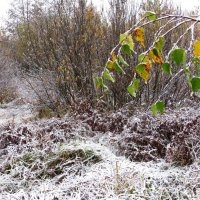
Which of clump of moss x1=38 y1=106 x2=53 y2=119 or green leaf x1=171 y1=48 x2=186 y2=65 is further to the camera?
clump of moss x1=38 y1=106 x2=53 y2=119

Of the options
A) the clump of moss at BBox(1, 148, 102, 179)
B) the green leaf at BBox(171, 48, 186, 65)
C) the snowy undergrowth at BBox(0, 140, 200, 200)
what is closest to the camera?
the green leaf at BBox(171, 48, 186, 65)

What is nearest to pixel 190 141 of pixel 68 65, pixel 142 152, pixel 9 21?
pixel 142 152

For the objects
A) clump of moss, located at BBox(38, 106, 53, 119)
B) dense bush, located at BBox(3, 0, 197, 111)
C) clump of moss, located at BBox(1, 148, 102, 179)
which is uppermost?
dense bush, located at BBox(3, 0, 197, 111)

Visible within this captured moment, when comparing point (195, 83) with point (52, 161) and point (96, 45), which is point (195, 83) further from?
point (96, 45)

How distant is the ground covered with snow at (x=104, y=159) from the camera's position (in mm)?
2896

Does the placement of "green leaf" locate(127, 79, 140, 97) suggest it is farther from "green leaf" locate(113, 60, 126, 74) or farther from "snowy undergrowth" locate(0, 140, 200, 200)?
"snowy undergrowth" locate(0, 140, 200, 200)

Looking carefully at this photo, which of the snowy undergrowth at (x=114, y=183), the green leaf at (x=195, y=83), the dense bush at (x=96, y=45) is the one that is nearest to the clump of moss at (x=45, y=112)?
the dense bush at (x=96, y=45)

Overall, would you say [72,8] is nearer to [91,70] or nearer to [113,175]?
[91,70]

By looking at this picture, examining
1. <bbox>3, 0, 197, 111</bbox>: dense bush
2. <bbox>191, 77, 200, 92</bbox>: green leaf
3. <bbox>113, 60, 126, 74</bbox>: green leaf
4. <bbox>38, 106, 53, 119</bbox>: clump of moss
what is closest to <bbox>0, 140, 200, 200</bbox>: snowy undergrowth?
<bbox>113, 60, 126, 74</bbox>: green leaf

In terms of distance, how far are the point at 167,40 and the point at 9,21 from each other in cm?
1583

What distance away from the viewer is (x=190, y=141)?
12.0 feet

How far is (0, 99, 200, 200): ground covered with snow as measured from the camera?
9.50ft

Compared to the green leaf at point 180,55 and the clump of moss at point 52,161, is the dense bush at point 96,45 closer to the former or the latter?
the clump of moss at point 52,161

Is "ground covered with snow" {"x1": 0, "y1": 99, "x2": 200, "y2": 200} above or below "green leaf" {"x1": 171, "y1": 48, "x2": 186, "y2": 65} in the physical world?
below
